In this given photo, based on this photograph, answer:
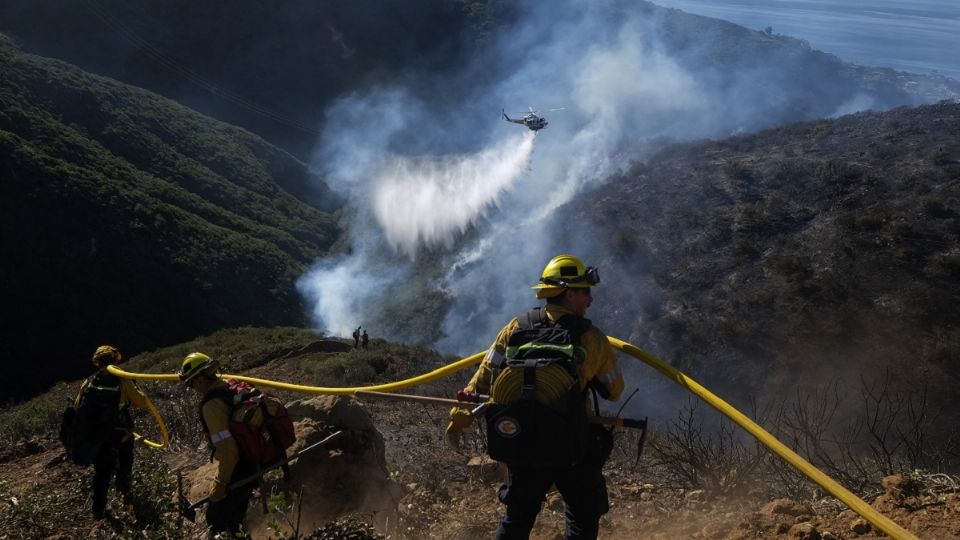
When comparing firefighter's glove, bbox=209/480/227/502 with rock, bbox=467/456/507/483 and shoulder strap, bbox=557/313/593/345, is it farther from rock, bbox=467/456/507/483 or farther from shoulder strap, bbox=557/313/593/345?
rock, bbox=467/456/507/483

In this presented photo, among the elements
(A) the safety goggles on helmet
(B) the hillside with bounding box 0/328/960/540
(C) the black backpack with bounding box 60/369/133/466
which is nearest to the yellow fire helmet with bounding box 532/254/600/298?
(A) the safety goggles on helmet

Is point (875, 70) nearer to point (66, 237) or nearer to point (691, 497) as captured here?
point (66, 237)

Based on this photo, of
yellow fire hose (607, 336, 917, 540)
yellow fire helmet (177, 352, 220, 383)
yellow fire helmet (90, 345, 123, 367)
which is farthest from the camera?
yellow fire helmet (90, 345, 123, 367)

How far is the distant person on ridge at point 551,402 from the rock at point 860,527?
1687 millimetres

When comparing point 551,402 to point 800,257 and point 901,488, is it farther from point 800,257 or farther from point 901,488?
point 800,257

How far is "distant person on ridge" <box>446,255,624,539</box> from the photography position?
11.1 feet

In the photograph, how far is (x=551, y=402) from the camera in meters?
3.37

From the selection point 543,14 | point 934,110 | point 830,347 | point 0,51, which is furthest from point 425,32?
point 830,347

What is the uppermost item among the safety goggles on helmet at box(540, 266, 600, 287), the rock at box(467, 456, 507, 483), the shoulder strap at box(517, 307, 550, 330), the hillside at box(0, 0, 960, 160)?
the hillside at box(0, 0, 960, 160)

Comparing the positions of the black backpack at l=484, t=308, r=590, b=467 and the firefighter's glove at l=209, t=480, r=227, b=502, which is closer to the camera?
the black backpack at l=484, t=308, r=590, b=467

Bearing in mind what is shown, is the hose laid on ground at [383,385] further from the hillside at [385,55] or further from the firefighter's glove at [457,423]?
the hillside at [385,55]

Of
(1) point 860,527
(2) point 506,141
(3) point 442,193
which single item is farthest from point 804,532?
(2) point 506,141

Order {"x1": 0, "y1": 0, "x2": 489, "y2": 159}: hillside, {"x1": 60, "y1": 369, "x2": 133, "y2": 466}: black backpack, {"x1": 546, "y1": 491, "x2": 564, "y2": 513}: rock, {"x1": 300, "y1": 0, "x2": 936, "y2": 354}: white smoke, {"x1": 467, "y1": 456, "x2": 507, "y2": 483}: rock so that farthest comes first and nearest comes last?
1. {"x1": 0, "y1": 0, "x2": 489, "y2": 159}: hillside
2. {"x1": 300, "y1": 0, "x2": 936, "y2": 354}: white smoke
3. {"x1": 467, "y1": 456, "x2": 507, "y2": 483}: rock
4. {"x1": 60, "y1": 369, "x2": 133, "y2": 466}: black backpack
5. {"x1": 546, "y1": 491, "x2": 564, "y2": 513}: rock

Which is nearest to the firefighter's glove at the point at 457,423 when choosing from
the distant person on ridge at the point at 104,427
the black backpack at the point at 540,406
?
the black backpack at the point at 540,406
